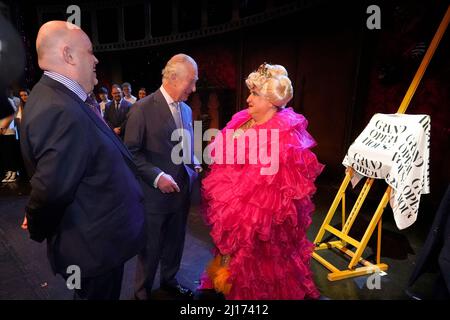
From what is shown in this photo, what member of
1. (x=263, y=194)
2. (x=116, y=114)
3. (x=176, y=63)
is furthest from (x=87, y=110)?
(x=116, y=114)

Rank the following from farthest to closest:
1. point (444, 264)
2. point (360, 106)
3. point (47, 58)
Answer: point (360, 106) → point (444, 264) → point (47, 58)

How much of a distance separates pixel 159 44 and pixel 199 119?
2663 mm

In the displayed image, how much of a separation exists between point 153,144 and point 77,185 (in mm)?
873

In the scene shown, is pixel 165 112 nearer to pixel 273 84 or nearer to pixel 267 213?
pixel 273 84

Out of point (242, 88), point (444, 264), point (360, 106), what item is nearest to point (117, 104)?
point (242, 88)

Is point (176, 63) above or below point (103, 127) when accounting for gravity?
above

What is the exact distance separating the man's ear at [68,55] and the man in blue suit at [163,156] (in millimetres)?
744

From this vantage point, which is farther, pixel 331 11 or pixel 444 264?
pixel 331 11

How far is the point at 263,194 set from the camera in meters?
1.96

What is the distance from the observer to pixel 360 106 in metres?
5.26

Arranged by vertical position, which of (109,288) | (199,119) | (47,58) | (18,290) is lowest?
(18,290)

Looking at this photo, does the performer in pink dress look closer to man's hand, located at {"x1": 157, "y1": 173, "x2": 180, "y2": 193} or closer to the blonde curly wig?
the blonde curly wig

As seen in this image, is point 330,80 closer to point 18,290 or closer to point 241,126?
point 241,126

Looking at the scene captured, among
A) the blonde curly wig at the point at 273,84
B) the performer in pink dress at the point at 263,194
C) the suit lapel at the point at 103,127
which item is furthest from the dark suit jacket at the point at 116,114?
the suit lapel at the point at 103,127
